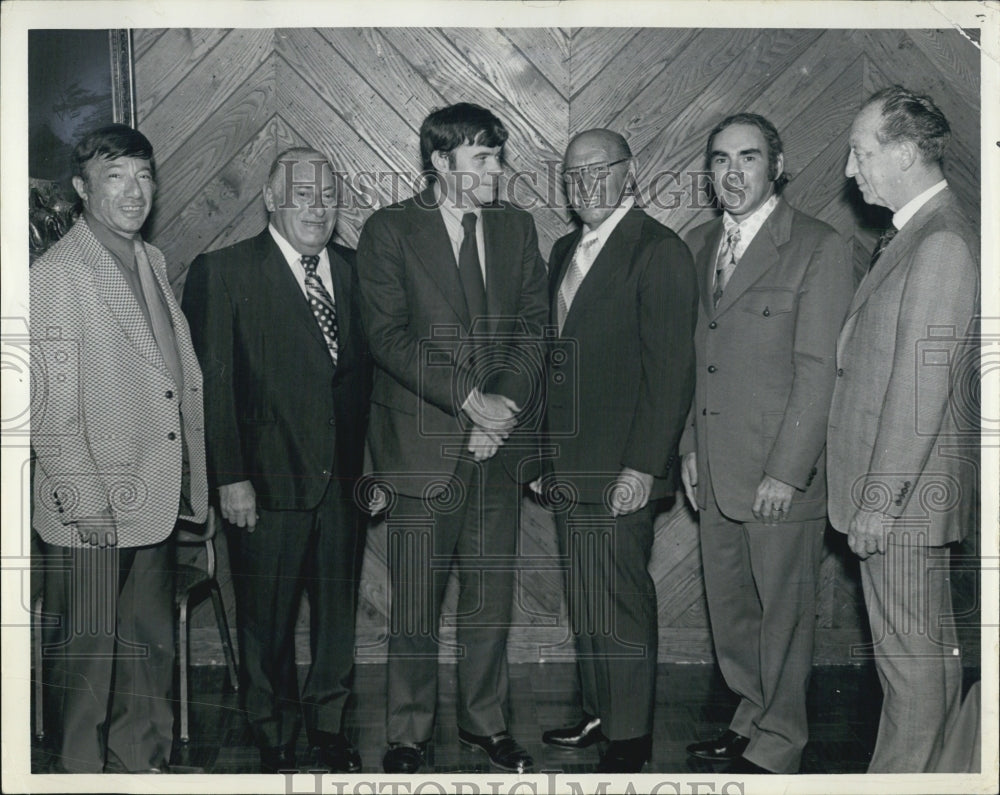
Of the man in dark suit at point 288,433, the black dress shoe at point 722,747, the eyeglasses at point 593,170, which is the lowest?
the black dress shoe at point 722,747

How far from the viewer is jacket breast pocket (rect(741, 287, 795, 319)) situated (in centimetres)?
329

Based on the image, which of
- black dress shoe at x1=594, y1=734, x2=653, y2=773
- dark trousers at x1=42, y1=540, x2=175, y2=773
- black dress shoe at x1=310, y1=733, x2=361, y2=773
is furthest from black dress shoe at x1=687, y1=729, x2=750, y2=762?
dark trousers at x1=42, y1=540, x2=175, y2=773

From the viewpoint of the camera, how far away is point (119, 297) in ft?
10.7

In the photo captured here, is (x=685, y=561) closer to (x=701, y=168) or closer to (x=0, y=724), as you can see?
(x=701, y=168)

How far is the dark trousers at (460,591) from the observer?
133 inches

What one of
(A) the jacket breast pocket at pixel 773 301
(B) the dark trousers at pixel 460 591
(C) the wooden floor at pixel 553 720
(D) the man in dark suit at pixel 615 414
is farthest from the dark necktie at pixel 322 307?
(A) the jacket breast pocket at pixel 773 301

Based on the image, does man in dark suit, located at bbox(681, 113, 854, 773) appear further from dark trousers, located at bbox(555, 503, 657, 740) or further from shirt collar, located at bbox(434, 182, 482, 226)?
shirt collar, located at bbox(434, 182, 482, 226)

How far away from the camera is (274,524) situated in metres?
3.38

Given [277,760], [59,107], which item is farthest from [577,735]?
[59,107]

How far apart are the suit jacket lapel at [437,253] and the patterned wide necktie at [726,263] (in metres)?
0.68

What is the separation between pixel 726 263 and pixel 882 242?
0.42m

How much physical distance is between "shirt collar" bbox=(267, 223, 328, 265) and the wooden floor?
3.74 ft

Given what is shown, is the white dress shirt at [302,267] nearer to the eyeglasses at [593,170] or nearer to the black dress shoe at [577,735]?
the eyeglasses at [593,170]

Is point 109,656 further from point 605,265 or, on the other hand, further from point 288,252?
point 605,265
